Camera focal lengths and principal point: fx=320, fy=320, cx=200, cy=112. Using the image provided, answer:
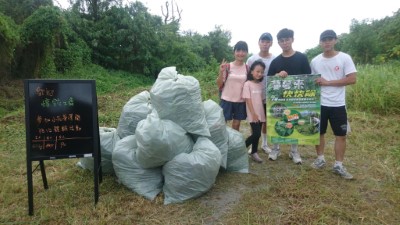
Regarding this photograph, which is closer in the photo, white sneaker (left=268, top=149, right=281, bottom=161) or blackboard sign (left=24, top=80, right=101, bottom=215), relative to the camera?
blackboard sign (left=24, top=80, right=101, bottom=215)

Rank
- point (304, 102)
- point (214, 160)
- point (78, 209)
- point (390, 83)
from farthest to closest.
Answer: point (390, 83) → point (304, 102) → point (214, 160) → point (78, 209)

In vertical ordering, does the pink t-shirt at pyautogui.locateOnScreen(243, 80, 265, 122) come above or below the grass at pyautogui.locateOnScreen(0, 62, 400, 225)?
above

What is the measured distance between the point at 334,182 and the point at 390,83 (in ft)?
15.2

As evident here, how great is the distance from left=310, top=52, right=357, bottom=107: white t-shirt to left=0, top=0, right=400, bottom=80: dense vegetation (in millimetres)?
6635

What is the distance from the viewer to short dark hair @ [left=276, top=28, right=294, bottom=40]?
3.43 m

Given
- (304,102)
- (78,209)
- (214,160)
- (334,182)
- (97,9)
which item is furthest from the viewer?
(97,9)

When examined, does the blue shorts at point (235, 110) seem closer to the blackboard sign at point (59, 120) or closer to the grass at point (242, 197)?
the grass at point (242, 197)

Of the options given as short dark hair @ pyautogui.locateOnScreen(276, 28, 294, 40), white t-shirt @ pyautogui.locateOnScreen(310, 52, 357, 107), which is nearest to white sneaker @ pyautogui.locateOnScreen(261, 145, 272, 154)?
white t-shirt @ pyautogui.locateOnScreen(310, 52, 357, 107)

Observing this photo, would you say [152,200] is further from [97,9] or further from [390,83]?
[97,9]

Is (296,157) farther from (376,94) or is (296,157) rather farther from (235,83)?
(376,94)

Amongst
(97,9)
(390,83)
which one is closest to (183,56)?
(97,9)

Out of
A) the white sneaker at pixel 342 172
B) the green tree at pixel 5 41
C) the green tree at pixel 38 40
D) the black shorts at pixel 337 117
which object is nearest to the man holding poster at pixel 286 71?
the black shorts at pixel 337 117

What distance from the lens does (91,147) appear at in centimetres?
274

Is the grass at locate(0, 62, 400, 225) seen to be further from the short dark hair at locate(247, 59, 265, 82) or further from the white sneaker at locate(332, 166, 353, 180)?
the short dark hair at locate(247, 59, 265, 82)
